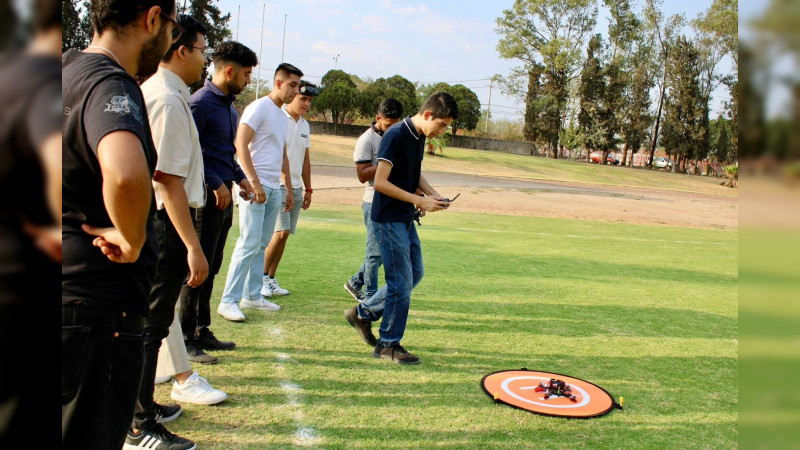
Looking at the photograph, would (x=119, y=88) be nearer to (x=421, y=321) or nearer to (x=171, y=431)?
(x=171, y=431)

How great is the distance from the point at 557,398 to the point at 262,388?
2.04 metres

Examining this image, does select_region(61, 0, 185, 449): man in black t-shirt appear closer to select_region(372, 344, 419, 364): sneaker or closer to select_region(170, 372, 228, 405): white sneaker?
select_region(170, 372, 228, 405): white sneaker

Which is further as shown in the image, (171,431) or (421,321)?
(421,321)

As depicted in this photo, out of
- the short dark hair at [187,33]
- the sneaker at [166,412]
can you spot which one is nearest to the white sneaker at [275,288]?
the sneaker at [166,412]

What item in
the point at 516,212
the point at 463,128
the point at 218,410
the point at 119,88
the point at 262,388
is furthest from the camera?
the point at 463,128

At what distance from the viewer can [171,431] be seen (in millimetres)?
3496

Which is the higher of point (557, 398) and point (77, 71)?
point (77, 71)

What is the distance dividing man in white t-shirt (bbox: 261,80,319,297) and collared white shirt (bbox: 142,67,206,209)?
297cm

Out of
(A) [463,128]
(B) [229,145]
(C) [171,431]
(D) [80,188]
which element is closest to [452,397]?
(C) [171,431]

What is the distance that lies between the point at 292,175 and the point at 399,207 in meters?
2.49

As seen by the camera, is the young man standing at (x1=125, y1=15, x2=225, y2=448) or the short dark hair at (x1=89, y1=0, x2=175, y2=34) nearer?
the short dark hair at (x1=89, y1=0, x2=175, y2=34)

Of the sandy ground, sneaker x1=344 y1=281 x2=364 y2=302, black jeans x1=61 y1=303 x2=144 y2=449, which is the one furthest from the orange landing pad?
the sandy ground

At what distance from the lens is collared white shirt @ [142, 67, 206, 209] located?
10.6 ft

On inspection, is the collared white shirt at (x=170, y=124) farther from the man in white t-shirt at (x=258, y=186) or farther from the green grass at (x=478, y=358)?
the man in white t-shirt at (x=258, y=186)
